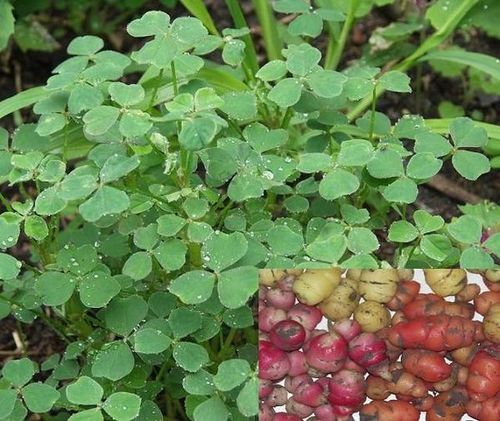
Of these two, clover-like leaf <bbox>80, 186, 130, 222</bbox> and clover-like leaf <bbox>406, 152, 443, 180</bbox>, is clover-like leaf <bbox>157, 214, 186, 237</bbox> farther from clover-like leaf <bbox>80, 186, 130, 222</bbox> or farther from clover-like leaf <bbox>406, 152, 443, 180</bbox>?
clover-like leaf <bbox>406, 152, 443, 180</bbox>

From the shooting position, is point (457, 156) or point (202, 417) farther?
point (457, 156)

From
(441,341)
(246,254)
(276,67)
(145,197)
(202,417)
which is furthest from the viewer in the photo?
(276,67)

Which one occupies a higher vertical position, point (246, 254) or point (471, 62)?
point (246, 254)

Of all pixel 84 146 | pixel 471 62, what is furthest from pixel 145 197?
pixel 471 62

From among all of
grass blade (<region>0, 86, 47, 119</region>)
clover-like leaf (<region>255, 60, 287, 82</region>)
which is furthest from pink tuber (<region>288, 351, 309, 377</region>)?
grass blade (<region>0, 86, 47, 119</region>)

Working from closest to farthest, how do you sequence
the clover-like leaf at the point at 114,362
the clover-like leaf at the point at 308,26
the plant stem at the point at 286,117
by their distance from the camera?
the clover-like leaf at the point at 114,362
the plant stem at the point at 286,117
the clover-like leaf at the point at 308,26

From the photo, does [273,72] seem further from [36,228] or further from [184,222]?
[36,228]

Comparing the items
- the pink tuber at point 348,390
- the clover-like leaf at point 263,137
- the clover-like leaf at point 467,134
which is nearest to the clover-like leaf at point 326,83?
the clover-like leaf at point 263,137

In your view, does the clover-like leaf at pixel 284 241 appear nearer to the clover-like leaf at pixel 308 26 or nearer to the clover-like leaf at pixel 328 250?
the clover-like leaf at pixel 328 250

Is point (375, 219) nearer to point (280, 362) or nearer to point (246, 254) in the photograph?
point (246, 254)
